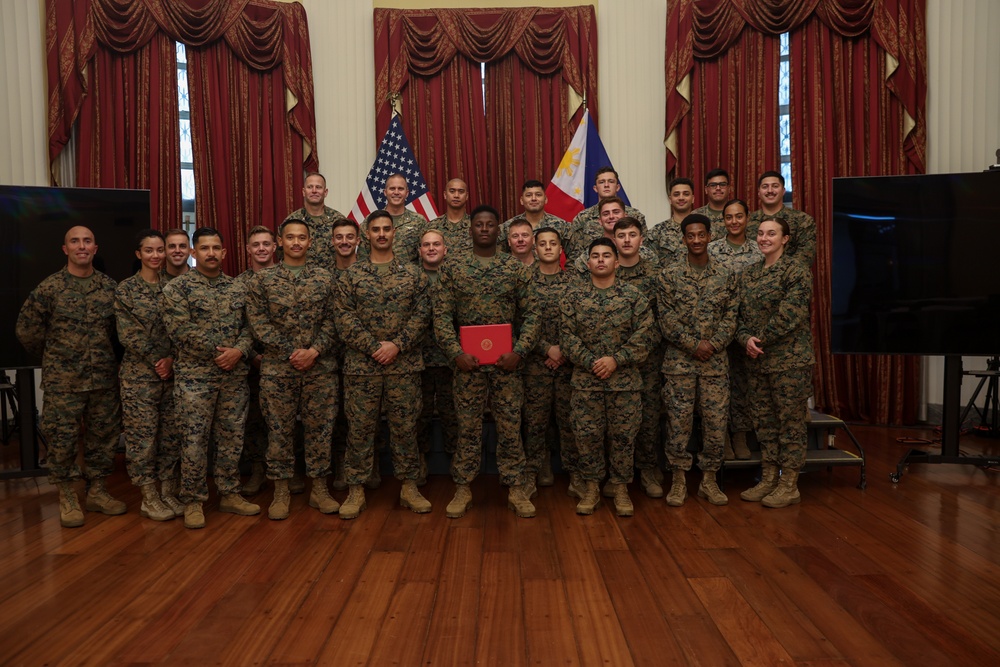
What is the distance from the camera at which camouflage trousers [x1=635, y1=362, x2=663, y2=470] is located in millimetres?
4574

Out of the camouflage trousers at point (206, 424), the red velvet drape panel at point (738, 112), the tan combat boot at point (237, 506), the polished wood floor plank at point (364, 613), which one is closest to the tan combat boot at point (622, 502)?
the polished wood floor plank at point (364, 613)

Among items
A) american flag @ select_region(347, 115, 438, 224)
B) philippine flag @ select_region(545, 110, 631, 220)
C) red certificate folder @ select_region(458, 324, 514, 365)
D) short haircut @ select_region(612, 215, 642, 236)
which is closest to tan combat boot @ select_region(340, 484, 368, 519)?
red certificate folder @ select_region(458, 324, 514, 365)

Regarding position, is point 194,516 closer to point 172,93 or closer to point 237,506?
point 237,506

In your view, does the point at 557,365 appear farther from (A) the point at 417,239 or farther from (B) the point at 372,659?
(B) the point at 372,659

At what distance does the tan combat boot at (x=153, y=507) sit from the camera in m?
4.29

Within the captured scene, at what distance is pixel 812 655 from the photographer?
2.61 meters

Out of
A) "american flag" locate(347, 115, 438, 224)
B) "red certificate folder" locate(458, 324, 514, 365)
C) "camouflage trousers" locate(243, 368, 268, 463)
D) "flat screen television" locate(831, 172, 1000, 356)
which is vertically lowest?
"camouflage trousers" locate(243, 368, 268, 463)

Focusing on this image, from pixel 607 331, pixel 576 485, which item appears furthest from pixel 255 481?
pixel 607 331

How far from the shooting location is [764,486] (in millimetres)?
4551

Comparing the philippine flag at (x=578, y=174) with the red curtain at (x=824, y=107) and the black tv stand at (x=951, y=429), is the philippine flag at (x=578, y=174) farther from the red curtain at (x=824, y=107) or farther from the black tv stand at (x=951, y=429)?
the black tv stand at (x=951, y=429)

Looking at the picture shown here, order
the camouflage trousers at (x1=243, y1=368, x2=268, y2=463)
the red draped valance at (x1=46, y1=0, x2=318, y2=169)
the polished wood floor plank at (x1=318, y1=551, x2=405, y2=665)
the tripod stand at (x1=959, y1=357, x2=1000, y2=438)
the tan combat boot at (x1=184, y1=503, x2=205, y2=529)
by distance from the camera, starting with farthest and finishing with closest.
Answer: the red draped valance at (x1=46, y1=0, x2=318, y2=169) < the tripod stand at (x1=959, y1=357, x2=1000, y2=438) < the camouflage trousers at (x1=243, y1=368, x2=268, y2=463) < the tan combat boot at (x1=184, y1=503, x2=205, y2=529) < the polished wood floor plank at (x1=318, y1=551, x2=405, y2=665)

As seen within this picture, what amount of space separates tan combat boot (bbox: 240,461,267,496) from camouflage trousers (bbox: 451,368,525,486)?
1.35 meters

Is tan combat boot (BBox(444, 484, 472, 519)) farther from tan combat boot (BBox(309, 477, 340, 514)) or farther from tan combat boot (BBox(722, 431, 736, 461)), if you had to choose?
tan combat boot (BBox(722, 431, 736, 461))

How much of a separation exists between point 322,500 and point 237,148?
395cm
